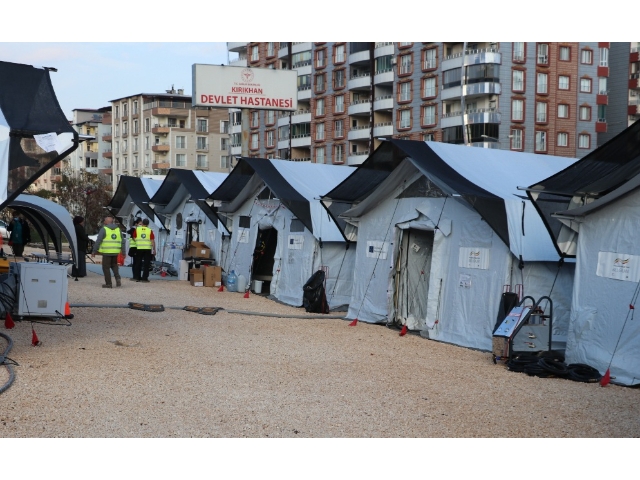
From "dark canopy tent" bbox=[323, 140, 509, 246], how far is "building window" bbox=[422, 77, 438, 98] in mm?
43922

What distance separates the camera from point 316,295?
16578mm

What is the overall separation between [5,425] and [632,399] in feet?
20.4

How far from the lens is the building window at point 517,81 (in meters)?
56.2

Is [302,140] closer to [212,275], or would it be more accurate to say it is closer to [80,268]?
[80,268]

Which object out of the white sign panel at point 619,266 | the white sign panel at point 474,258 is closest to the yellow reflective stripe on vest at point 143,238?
the white sign panel at point 474,258

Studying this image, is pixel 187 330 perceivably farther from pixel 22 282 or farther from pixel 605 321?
pixel 605 321

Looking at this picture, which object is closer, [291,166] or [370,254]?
[370,254]

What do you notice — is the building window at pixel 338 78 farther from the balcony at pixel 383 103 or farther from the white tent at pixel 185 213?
the white tent at pixel 185 213

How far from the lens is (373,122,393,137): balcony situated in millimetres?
63166

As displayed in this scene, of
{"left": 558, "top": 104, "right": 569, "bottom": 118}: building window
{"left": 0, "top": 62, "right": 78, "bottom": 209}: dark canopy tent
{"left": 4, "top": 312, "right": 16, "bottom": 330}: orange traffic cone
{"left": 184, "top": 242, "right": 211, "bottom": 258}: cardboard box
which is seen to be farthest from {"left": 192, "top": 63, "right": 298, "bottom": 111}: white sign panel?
{"left": 558, "top": 104, "right": 569, "bottom": 118}: building window

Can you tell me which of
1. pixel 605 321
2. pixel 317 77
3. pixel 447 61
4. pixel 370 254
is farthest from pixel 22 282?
pixel 317 77

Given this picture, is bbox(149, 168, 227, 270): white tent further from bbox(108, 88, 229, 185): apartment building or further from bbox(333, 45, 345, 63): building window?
bbox(108, 88, 229, 185): apartment building

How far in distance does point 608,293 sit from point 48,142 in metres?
7.13

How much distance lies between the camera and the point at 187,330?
509 inches
